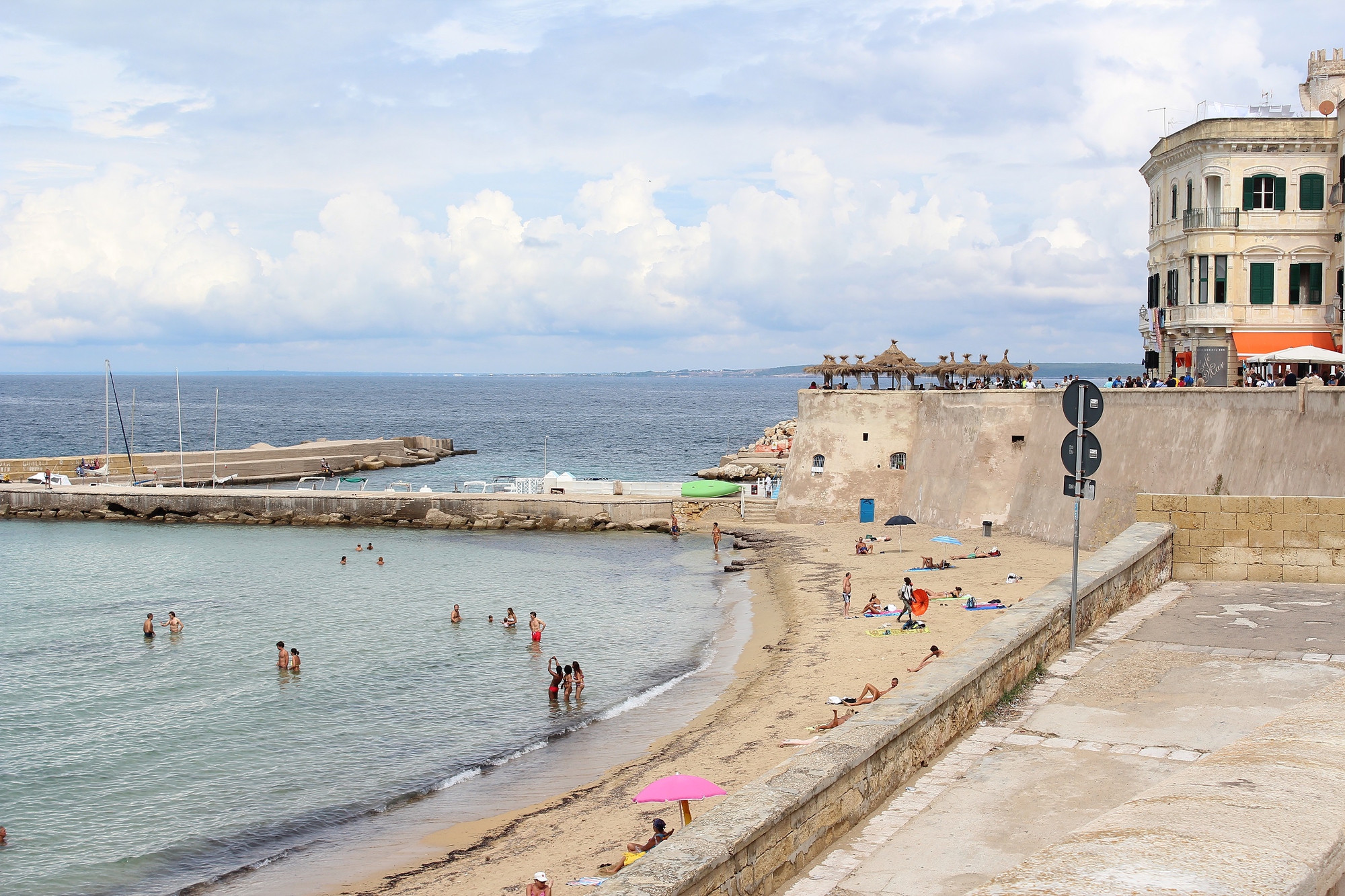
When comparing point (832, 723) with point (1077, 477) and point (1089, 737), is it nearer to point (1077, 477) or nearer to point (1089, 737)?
point (1077, 477)

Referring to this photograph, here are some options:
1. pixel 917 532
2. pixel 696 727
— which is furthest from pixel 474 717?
pixel 917 532

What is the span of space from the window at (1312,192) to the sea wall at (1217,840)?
98.8ft

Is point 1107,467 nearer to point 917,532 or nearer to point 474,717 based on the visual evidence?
point 917,532

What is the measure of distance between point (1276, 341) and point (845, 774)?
29.6m

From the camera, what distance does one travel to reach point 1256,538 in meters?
12.4

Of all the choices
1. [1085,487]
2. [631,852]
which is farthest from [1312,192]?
[631,852]

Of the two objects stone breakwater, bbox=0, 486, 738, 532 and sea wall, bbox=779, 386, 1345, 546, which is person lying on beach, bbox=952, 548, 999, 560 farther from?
stone breakwater, bbox=0, 486, 738, 532

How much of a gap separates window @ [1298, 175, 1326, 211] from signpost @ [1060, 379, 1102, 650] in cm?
2528

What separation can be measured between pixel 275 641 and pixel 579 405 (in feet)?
557

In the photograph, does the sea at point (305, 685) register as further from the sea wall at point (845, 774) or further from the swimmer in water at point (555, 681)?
the sea wall at point (845, 774)

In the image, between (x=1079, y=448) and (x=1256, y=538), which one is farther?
(x=1256, y=538)

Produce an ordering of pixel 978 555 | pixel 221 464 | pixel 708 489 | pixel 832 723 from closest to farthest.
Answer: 1. pixel 832 723
2. pixel 978 555
3. pixel 708 489
4. pixel 221 464

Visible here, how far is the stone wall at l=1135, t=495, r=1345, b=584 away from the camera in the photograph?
39.9ft

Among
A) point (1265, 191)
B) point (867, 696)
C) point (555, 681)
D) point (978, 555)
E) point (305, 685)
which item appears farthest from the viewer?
point (978, 555)
